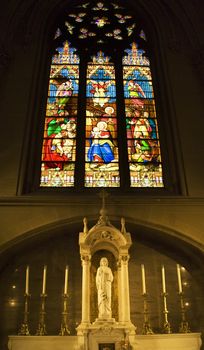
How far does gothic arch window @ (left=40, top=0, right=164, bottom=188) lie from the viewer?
29.8 feet

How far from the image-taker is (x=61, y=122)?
9.91 m

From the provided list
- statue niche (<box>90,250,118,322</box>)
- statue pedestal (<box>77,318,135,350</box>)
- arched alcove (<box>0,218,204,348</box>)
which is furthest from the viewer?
arched alcove (<box>0,218,204,348</box>)

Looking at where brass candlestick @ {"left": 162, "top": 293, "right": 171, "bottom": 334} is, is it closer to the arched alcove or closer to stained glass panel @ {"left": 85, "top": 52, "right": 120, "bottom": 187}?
the arched alcove

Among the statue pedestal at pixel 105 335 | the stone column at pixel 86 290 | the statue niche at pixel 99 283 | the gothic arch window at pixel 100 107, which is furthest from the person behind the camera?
the gothic arch window at pixel 100 107

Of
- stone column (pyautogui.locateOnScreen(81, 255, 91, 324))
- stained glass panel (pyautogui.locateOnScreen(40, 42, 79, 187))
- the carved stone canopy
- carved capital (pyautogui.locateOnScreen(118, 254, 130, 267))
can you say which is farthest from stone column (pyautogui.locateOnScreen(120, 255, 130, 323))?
stained glass panel (pyautogui.locateOnScreen(40, 42, 79, 187))

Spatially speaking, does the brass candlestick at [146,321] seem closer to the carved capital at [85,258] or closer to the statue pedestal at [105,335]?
the statue pedestal at [105,335]

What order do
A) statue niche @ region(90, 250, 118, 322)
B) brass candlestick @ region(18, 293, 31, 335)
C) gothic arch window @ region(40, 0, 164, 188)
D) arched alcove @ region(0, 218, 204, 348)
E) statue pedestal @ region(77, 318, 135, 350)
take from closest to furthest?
statue pedestal @ region(77, 318, 135, 350) → statue niche @ region(90, 250, 118, 322) → brass candlestick @ region(18, 293, 31, 335) → arched alcove @ region(0, 218, 204, 348) → gothic arch window @ region(40, 0, 164, 188)

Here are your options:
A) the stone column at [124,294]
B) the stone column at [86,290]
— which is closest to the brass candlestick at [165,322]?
the stone column at [124,294]

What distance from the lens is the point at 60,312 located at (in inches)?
283

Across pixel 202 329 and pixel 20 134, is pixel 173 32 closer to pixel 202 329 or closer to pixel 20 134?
pixel 20 134

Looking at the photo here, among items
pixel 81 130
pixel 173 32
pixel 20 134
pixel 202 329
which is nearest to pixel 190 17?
pixel 173 32

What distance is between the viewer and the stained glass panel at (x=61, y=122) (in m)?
9.04

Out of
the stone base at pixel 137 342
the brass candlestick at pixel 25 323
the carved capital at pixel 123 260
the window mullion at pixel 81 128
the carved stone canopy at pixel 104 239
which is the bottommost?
the stone base at pixel 137 342

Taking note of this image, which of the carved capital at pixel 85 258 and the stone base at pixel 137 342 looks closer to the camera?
the stone base at pixel 137 342
